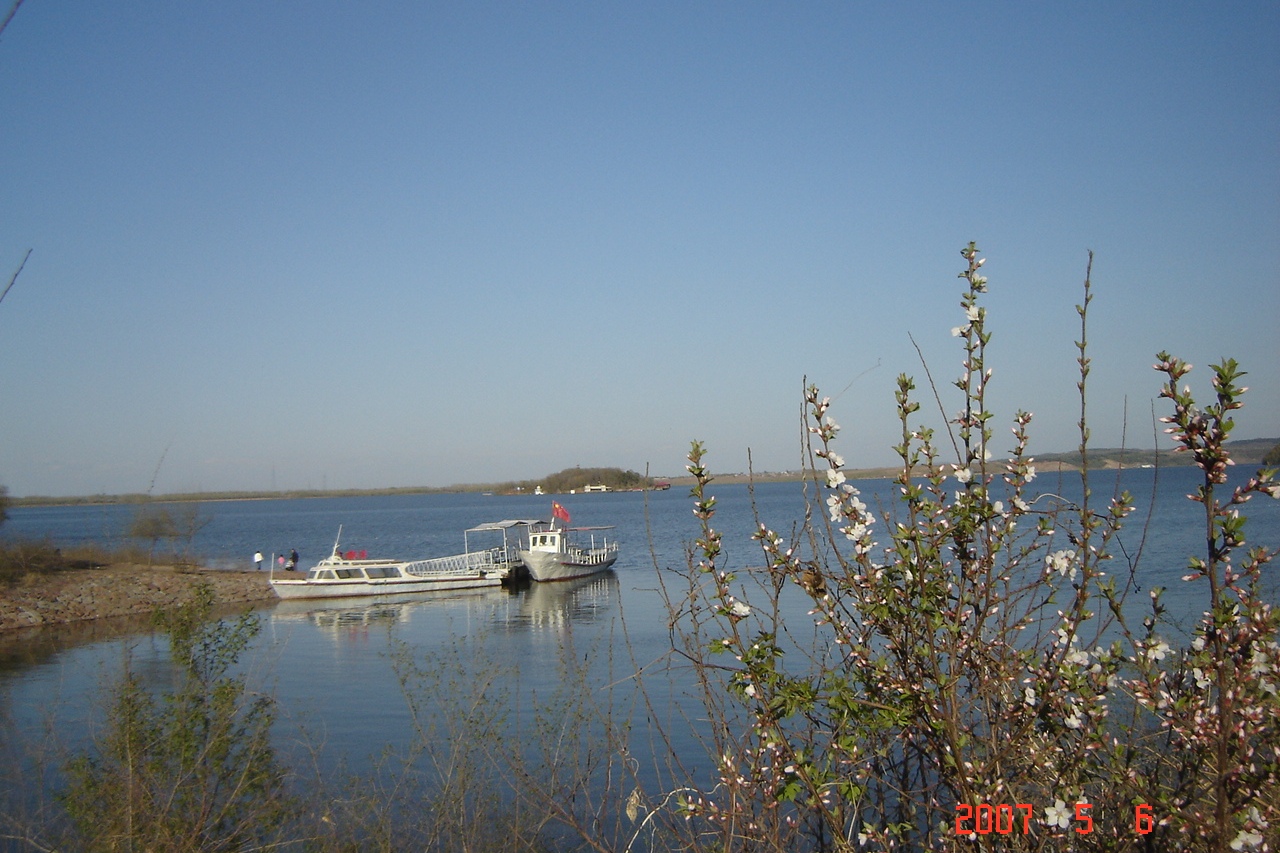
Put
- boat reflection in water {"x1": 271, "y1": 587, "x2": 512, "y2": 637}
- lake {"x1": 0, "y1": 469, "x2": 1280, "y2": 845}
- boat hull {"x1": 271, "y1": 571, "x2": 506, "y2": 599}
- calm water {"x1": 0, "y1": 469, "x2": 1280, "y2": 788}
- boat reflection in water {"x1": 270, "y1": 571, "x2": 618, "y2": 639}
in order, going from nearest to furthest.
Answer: lake {"x1": 0, "y1": 469, "x2": 1280, "y2": 845} < calm water {"x1": 0, "y1": 469, "x2": 1280, "y2": 788} < boat reflection in water {"x1": 270, "y1": 571, "x2": 618, "y2": 639} < boat reflection in water {"x1": 271, "y1": 587, "x2": 512, "y2": 637} < boat hull {"x1": 271, "y1": 571, "x2": 506, "y2": 599}

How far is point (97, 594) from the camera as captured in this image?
103 feet

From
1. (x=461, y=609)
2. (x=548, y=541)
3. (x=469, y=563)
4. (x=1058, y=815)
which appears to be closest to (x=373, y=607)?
(x=461, y=609)

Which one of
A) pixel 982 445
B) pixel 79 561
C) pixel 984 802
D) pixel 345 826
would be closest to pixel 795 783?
pixel 984 802

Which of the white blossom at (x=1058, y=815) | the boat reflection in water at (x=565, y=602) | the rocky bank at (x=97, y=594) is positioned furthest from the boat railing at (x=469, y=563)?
the white blossom at (x=1058, y=815)

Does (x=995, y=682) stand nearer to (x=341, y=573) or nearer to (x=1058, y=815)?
(x=1058, y=815)

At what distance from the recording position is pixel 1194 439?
2.49 m

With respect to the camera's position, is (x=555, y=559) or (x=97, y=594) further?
(x=555, y=559)

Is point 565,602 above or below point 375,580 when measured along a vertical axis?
below

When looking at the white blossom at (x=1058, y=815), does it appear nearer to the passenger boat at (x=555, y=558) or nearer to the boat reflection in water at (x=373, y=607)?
the boat reflection in water at (x=373, y=607)

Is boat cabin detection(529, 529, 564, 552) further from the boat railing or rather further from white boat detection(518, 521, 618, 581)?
the boat railing

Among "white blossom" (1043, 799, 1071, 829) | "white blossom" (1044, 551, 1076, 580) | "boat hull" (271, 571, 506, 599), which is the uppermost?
"white blossom" (1044, 551, 1076, 580)

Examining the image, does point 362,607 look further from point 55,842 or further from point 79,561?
point 55,842

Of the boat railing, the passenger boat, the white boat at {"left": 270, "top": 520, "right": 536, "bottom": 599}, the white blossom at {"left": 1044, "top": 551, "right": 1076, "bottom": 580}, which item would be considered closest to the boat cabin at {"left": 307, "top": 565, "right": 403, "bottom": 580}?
the white boat at {"left": 270, "top": 520, "right": 536, "bottom": 599}

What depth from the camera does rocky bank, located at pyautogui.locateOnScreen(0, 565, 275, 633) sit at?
92.2 ft
